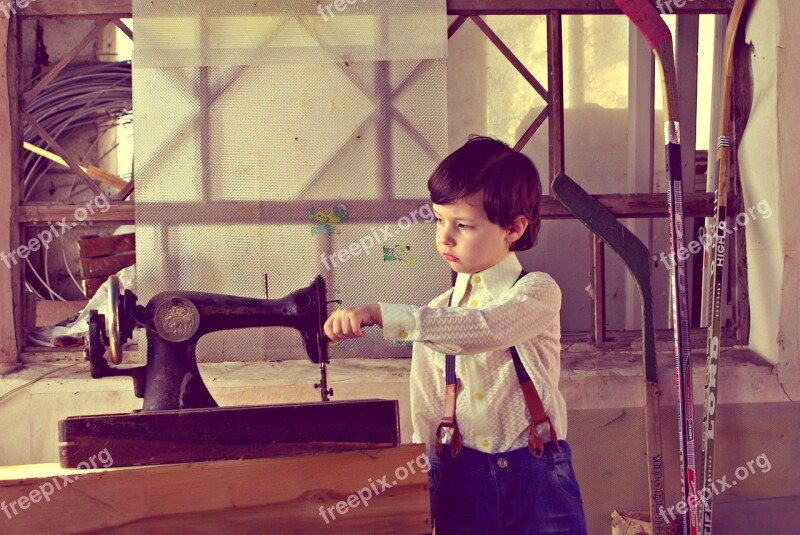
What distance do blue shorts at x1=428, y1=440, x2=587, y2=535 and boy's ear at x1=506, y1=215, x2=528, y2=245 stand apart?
1.35 feet

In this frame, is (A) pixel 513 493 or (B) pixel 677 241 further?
(B) pixel 677 241

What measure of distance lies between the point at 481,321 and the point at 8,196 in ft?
6.33

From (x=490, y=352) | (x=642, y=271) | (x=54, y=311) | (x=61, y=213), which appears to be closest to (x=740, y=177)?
(x=642, y=271)

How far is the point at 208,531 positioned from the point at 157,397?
1.14ft

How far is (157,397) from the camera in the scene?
1.64 metres

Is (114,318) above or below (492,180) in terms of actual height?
below

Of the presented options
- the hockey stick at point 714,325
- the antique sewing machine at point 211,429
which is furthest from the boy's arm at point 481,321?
the hockey stick at point 714,325

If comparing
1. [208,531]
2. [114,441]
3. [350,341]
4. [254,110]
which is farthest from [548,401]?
[254,110]

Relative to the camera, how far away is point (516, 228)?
1.70 metres

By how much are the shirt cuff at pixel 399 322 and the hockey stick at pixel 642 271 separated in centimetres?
98

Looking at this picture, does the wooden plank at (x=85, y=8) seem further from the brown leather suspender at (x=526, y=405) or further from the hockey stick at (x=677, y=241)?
the brown leather suspender at (x=526, y=405)

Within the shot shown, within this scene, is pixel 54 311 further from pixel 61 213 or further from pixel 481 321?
pixel 481 321

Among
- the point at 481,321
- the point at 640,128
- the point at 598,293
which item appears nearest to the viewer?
the point at 481,321

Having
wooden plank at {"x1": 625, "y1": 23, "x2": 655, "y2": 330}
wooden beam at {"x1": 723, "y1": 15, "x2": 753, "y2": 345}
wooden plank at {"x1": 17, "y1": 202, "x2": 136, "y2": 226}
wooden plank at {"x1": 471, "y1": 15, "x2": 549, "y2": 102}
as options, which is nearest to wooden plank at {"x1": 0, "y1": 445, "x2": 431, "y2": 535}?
wooden plank at {"x1": 17, "y1": 202, "x2": 136, "y2": 226}
